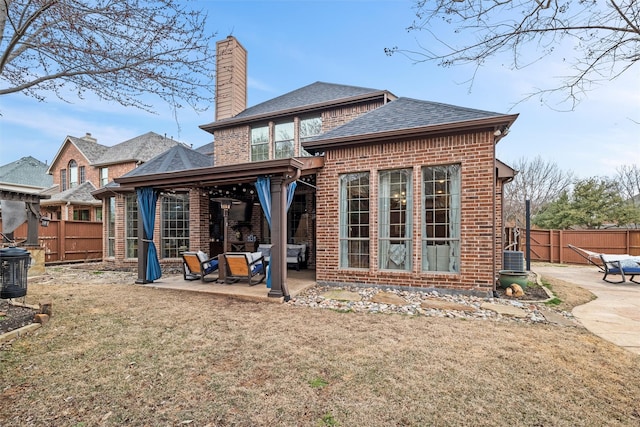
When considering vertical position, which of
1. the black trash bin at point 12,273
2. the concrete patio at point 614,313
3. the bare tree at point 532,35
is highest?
the bare tree at point 532,35

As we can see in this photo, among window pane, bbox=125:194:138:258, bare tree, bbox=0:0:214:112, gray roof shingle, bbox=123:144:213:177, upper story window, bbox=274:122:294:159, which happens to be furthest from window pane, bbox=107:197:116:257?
bare tree, bbox=0:0:214:112

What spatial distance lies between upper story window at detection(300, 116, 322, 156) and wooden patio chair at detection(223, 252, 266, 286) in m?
4.85

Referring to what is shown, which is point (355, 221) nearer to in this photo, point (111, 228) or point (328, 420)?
point (328, 420)

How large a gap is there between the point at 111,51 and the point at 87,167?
21153 mm

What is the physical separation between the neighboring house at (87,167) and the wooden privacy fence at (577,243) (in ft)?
70.1

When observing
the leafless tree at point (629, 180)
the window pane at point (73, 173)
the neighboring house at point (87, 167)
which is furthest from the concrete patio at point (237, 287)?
the leafless tree at point (629, 180)

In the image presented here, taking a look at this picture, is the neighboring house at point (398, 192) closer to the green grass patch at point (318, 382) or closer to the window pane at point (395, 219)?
the window pane at point (395, 219)

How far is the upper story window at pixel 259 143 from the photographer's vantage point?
11.4 m

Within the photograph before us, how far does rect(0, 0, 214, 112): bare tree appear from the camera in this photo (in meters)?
3.70

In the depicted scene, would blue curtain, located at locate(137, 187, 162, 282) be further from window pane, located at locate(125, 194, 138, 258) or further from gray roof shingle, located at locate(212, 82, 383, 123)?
gray roof shingle, located at locate(212, 82, 383, 123)

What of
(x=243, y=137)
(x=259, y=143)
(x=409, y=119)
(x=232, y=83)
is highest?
(x=232, y=83)

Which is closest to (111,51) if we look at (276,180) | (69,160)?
(276,180)

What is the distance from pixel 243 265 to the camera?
22.7 feet

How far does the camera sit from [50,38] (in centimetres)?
382
